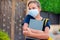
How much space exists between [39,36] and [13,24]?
51.3 inches

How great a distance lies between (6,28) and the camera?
2.88m

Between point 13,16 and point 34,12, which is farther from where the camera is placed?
point 13,16

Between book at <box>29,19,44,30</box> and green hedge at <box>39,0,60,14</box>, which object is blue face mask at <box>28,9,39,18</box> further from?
green hedge at <box>39,0,60,14</box>

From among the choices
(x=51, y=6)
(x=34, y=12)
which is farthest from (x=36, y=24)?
(x=51, y=6)

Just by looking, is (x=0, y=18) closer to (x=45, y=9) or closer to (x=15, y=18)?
(x=15, y=18)

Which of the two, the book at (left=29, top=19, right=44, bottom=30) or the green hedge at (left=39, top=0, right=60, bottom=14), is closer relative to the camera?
the book at (left=29, top=19, right=44, bottom=30)

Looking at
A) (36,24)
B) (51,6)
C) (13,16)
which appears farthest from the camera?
(51,6)

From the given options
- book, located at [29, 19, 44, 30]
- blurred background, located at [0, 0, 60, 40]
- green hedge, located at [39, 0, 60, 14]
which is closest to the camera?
book, located at [29, 19, 44, 30]

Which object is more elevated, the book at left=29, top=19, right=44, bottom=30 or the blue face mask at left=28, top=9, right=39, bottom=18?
the blue face mask at left=28, top=9, right=39, bottom=18

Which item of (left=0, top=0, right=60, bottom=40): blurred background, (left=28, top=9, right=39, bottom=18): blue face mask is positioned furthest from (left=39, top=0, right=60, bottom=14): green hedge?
(left=28, top=9, right=39, bottom=18): blue face mask

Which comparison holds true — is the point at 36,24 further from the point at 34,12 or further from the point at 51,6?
the point at 51,6

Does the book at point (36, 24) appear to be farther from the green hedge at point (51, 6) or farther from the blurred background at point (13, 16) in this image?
the green hedge at point (51, 6)

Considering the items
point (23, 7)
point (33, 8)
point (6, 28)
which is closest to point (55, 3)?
point (23, 7)

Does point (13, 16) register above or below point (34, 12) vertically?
below
